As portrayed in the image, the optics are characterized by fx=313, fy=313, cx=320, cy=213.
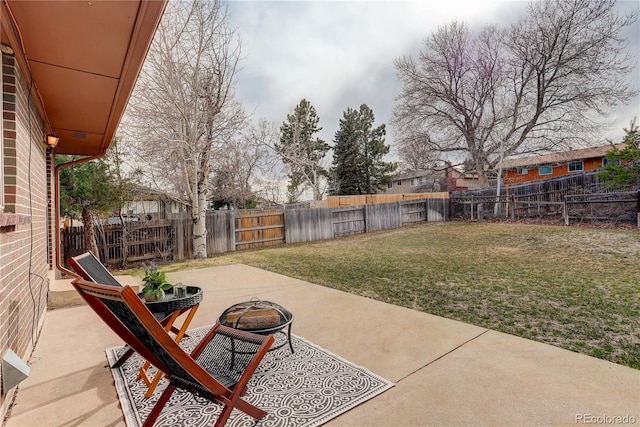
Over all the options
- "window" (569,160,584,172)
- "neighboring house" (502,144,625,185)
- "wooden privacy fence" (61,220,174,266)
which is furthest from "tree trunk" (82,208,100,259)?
"window" (569,160,584,172)

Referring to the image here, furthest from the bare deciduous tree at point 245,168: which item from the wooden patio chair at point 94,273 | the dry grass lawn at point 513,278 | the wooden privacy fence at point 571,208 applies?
the wooden patio chair at point 94,273

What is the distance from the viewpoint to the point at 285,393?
88.0 inches

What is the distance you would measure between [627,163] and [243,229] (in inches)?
557

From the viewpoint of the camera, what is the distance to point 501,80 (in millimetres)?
17688

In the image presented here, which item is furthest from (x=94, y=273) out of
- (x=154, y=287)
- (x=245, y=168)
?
(x=245, y=168)

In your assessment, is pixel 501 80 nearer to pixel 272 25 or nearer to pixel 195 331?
pixel 272 25

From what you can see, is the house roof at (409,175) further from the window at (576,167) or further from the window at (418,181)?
the window at (576,167)

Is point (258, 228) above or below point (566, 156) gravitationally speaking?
below

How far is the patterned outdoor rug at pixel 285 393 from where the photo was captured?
1.98 metres

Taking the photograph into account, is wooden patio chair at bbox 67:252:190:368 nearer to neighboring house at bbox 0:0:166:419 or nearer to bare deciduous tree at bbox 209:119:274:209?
neighboring house at bbox 0:0:166:419

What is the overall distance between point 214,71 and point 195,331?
27.1 feet

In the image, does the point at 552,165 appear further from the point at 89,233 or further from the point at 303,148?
A: the point at 89,233

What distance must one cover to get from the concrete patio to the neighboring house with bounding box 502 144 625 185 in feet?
67.4

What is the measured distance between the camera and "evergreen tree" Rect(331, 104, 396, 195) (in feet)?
96.3
